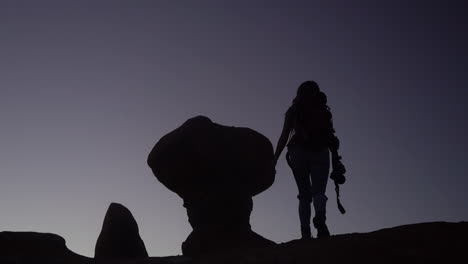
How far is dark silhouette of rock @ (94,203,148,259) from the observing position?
17.7m

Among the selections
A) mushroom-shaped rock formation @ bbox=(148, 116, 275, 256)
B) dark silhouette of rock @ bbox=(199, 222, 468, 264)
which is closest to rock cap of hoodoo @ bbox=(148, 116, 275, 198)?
mushroom-shaped rock formation @ bbox=(148, 116, 275, 256)

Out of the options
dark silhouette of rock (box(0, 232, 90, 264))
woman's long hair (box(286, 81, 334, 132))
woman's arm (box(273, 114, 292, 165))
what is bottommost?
dark silhouette of rock (box(0, 232, 90, 264))

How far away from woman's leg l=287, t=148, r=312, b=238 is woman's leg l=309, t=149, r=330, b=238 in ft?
0.46

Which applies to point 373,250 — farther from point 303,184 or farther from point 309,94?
point 309,94

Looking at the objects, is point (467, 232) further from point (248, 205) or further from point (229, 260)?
point (248, 205)

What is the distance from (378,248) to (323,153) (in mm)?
2462

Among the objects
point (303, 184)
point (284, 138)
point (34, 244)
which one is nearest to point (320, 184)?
point (303, 184)

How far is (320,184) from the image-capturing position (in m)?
7.64

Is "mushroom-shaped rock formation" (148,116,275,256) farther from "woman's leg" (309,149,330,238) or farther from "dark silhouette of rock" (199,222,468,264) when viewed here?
"dark silhouette of rock" (199,222,468,264)

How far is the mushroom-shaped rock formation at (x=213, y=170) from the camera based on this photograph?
1678 centimetres

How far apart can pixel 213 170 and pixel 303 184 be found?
31.1ft

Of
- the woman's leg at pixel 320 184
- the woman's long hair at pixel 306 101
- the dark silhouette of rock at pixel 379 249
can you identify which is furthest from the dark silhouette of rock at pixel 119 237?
the dark silhouette of rock at pixel 379 249

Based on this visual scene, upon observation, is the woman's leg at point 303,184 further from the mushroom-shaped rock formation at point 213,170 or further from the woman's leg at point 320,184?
the mushroom-shaped rock formation at point 213,170

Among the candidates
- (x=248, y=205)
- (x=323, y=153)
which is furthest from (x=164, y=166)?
(x=323, y=153)
